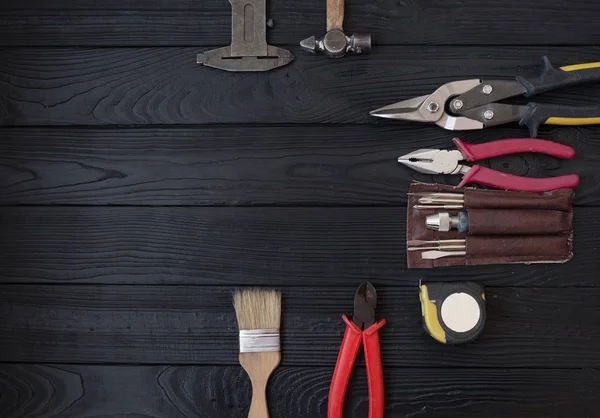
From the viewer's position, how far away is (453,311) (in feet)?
3.32

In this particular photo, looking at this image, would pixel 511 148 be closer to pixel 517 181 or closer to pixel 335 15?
pixel 517 181

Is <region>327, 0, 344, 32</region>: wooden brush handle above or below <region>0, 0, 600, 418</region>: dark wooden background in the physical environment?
above

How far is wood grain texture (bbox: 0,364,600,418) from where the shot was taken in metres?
1.05

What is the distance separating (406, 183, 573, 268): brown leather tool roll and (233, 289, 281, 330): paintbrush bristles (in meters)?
0.27

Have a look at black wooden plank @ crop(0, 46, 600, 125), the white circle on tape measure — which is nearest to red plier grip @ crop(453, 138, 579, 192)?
black wooden plank @ crop(0, 46, 600, 125)

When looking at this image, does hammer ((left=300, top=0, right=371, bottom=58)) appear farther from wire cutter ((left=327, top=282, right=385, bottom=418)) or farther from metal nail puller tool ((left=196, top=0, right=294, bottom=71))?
wire cutter ((left=327, top=282, right=385, bottom=418))

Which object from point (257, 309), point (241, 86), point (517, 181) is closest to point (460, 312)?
point (517, 181)

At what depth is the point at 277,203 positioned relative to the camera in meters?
1.08

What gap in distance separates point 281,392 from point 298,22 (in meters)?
0.74

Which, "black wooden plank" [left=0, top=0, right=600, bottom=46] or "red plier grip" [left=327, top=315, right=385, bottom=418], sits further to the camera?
"black wooden plank" [left=0, top=0, right=600, bottom=46]

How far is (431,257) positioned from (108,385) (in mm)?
673

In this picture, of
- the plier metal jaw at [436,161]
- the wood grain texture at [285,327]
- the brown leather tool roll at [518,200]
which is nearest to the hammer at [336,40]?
the plier metal jaw at [436,161]

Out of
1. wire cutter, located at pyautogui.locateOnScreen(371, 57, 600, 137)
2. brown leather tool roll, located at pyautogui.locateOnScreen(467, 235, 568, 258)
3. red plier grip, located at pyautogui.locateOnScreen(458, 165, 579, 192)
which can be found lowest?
brown leather tool roll, located at pyautogui.locateOnScreen(467, 235, 568, 258)

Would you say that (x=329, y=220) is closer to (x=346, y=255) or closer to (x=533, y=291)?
(x=346, y=255)
